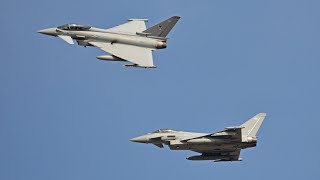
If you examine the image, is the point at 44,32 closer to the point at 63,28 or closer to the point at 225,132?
the point at 63,28

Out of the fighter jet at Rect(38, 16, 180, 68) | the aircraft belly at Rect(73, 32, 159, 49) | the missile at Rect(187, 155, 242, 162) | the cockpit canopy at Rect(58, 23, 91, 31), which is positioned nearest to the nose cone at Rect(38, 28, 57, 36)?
the fighter jet at Rect(38, 16, 180, 68)

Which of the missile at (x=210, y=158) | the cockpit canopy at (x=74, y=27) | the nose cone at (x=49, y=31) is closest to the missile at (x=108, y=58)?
the cockpit canopy at (x=74, y=27)

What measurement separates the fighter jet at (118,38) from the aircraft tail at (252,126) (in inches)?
411

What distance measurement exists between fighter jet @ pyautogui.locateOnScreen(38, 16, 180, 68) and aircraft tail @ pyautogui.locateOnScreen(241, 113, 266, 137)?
1044cm

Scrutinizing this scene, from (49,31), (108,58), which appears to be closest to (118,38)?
(108,58)

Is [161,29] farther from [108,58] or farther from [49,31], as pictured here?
[49,31]

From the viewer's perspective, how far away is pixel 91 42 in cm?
8694

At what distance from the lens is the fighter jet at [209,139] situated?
272 feet

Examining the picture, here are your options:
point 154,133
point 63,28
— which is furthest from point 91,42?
point 154,133

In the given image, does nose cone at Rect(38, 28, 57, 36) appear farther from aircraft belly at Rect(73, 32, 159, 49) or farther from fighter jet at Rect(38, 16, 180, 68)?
aircraft belly at Rect(73, 32, 159, 49)

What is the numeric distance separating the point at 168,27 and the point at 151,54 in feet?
12.5

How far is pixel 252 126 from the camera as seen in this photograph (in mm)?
87500

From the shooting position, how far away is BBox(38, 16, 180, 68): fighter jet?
85.9 meters

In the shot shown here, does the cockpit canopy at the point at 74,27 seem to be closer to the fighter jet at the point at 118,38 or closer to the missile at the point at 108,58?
the fighter jet at the point at 118,38
